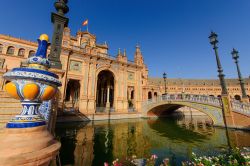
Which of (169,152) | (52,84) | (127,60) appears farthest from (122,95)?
(52,84)

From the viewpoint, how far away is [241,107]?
41.9ft

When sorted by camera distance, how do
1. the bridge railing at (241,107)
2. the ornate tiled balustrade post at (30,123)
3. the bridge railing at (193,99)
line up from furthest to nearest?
the bridge railing at (193,99)
the bridge railing at (241,107)
the ornate tiled balustrade post at (30,123)

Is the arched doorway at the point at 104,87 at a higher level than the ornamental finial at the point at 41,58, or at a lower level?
higher

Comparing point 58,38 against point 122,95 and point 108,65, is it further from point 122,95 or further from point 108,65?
point 122,95

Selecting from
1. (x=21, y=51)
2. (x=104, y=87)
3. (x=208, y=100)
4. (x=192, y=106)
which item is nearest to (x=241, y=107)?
(x=208, y=100)

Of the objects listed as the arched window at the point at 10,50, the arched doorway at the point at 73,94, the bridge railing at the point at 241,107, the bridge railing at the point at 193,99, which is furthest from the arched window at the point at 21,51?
the bridge railing at the point at 241,107

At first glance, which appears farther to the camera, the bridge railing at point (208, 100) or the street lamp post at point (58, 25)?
the bridge railing at point (208, 100)

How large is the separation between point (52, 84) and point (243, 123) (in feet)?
53.9

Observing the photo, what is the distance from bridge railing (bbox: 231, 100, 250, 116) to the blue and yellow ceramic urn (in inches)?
645

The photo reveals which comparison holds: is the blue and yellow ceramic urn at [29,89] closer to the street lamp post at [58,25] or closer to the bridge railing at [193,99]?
the street lamp post at [58,25]

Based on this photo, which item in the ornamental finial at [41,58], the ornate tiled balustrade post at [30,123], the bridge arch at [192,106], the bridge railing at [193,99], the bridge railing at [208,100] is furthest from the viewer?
the bridge railing at [193,99]

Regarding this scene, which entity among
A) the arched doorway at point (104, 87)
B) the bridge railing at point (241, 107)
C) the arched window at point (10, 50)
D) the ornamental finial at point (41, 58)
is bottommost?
the bridge railing at point (241, 107)

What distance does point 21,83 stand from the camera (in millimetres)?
1918

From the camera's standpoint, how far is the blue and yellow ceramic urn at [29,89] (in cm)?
183
